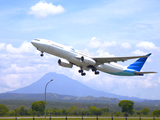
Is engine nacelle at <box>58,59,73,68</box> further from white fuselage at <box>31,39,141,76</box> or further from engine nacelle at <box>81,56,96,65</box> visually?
engine nacelle at <box>81,56,96,65</box>

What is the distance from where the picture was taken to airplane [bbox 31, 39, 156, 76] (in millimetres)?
44562

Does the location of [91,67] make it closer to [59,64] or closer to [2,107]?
[59,64]

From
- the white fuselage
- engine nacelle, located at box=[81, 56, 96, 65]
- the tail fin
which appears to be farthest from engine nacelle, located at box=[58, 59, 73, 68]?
the tail fin

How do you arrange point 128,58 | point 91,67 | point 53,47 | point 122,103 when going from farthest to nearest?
point 122,103 < point 91,67 < point 128,58 < point 53,47

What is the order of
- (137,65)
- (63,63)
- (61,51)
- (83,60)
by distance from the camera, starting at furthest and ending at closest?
1. (137,65)
2. (63,63)
3. (83,60)
4. (61,51)

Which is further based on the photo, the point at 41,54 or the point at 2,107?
the point at 2,107

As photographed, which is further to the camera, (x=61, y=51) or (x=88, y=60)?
(x=88, y=60)

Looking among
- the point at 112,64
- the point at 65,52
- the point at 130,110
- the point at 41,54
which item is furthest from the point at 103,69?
the point at 130,110

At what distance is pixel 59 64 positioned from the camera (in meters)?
52.7

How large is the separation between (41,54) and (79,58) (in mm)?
7927

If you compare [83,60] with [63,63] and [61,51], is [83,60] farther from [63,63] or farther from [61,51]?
[63,63]

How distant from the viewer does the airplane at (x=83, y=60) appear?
44562mm

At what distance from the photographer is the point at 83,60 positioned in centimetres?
4741

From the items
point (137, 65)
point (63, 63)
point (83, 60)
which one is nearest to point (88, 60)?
point (83, 60)
